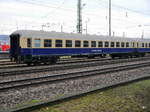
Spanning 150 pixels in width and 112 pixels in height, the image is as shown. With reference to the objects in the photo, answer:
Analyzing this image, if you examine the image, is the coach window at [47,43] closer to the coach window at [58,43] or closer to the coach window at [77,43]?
the coach window at [58,43]

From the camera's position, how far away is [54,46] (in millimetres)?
18672

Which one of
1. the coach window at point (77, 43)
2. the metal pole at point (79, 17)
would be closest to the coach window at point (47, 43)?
the coach window at point (77, 43)

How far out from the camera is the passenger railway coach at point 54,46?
16.8m

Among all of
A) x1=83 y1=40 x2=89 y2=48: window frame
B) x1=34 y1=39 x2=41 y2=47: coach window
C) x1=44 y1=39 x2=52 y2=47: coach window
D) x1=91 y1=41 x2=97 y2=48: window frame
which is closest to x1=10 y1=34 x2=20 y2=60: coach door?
x1=34 y1=39 x2=41 y2=47: coach window

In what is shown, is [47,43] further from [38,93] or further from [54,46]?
[38,93]

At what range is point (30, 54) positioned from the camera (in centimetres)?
1686

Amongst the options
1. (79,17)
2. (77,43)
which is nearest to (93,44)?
(77,43)

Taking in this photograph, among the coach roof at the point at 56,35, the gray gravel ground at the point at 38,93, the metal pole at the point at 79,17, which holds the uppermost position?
the metal pole at the point at 79,17

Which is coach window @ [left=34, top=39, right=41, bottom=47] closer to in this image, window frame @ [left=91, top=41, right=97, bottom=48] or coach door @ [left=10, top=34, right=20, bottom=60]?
coach door @ [left=10, top=34, right=20, bottom=60]

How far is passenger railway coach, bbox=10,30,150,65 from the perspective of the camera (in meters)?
16.8

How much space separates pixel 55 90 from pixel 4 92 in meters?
2.13

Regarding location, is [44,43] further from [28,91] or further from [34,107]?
[34,107]

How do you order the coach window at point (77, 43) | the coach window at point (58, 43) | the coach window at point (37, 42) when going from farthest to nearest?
1. the coach window at point (77, 43)
2. the coach window at point (58, 43)
3. the coach window at point (37, 42)

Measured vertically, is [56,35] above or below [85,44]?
above
